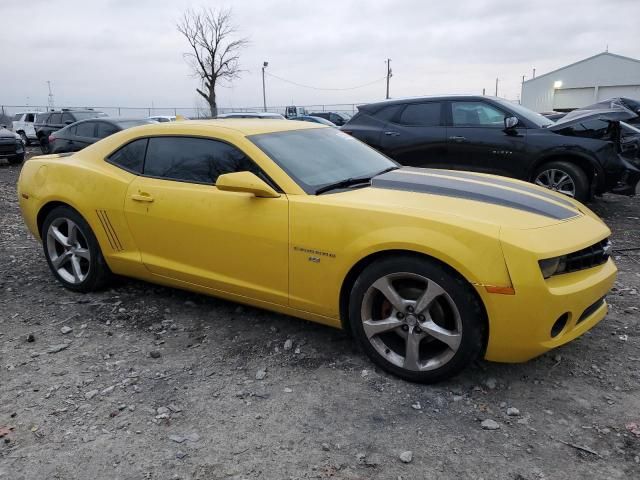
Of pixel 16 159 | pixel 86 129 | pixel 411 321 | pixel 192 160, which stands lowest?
pixel 411 321

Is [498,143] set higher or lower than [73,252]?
higher

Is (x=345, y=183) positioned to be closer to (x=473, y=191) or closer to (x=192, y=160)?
(x=473, y=191)

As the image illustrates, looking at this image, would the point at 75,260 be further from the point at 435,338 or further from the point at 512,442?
the point at 512,442

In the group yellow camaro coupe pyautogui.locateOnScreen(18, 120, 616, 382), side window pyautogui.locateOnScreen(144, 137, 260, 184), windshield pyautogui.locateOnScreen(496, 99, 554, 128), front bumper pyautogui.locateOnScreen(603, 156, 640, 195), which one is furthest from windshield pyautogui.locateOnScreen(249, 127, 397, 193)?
front bumper pyautogui.locateOnScreen(603, 156, 640, 195)

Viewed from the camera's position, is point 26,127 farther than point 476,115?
Yes

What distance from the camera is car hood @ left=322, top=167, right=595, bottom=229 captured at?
2.69 m

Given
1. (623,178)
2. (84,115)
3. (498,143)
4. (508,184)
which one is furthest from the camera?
(84,115)

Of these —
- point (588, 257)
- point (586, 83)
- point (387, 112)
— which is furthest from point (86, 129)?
point (586, 83)

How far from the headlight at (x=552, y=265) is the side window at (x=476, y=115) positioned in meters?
4.60

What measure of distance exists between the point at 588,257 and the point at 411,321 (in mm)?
1024

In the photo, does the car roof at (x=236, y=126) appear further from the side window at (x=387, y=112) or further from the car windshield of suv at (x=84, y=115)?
the car windshield of suv at (x=84, y=115)

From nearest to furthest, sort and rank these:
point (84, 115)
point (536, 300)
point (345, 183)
A: point (536, 300)
point (345, 183)
point (84, 115)

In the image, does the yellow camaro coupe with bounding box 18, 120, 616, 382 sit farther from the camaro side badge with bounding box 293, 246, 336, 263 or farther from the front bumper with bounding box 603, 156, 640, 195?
the front bumper with bounding box 603, 156, 640, 195

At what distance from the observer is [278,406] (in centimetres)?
265
